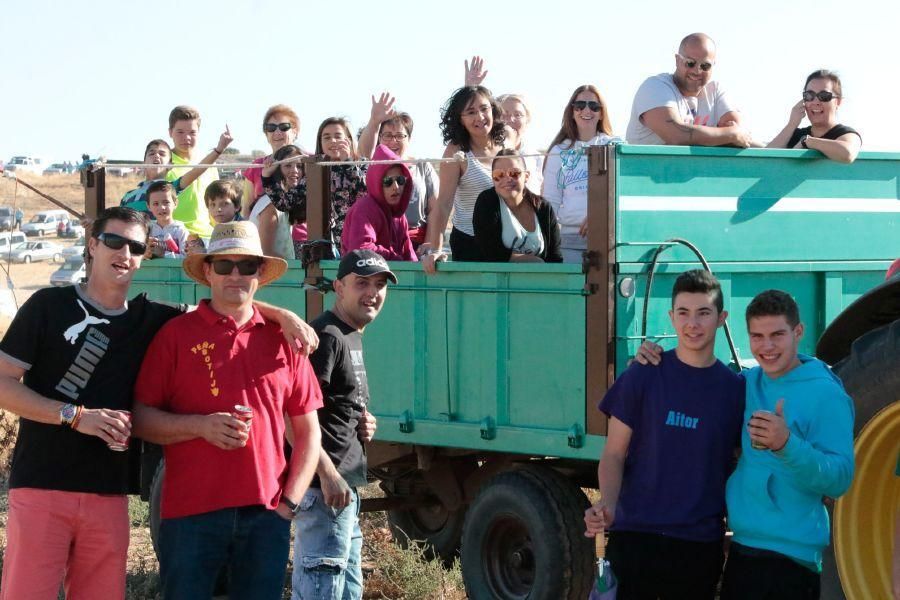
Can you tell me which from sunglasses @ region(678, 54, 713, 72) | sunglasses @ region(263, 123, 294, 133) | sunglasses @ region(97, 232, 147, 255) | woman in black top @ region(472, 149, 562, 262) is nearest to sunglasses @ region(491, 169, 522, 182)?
woman in black top @ region(472, 149, 562, 262)

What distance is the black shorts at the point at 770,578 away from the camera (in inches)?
167

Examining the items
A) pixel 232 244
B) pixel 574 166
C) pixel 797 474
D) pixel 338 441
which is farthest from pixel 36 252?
pixel 797 474

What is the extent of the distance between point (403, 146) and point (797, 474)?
4933 mm

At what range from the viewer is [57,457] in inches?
182

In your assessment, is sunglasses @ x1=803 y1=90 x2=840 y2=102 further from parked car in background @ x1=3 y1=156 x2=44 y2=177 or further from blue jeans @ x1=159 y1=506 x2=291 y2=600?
parked car in background @ x1=3 y1=156 x2=44 y2=177

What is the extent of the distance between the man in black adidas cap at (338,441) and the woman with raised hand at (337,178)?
2335 mm

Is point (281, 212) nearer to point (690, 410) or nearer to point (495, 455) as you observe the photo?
point (495, 455)

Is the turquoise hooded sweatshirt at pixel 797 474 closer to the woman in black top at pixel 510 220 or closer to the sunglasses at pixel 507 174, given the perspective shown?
the woman in black top at pixel 510 220

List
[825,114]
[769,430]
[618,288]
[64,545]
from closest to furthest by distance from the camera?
1. [769,430]
2. [64,545]
3. [618,288]
4. [825,114]

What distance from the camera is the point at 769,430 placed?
157 inches

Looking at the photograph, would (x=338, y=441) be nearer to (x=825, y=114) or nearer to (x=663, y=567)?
(x=663, y=567)

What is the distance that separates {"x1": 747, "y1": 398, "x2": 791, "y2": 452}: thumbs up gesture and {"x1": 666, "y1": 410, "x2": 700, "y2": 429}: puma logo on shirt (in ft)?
1.41

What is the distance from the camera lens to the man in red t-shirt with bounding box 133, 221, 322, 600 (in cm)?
458

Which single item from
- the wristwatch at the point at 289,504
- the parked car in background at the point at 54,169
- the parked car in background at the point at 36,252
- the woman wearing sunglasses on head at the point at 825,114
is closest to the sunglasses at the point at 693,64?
the woman wearing sunglasses on head at the point at 825,114
